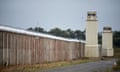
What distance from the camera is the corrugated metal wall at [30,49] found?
87.5ft

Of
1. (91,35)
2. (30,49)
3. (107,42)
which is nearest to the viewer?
(30,49)

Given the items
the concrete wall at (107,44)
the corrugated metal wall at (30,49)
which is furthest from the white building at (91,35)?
the concrete wall at (107,44)

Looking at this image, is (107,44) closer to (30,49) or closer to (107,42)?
(107,42)

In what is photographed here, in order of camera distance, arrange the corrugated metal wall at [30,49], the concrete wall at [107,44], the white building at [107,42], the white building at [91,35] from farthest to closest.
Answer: the white building at [107,42], the concrete wall at [107,44], the white building at [91,35], the corrugated metal wall at [30,49]

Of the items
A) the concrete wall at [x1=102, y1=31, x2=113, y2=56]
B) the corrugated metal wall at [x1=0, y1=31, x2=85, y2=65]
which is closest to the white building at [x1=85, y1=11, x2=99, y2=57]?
the corrugated metal wall at [x1=0, y1=31, x2=85, y2=65]

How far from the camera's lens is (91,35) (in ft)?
179

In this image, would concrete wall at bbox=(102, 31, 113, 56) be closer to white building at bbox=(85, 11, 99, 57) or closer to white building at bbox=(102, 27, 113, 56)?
white building at bbox=(102, 27, 113, 56)

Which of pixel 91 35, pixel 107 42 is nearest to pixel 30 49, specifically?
pixel 91 35

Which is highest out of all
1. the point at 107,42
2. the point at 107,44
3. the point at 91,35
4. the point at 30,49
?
the point at 91,35

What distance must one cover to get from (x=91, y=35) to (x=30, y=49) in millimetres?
23534

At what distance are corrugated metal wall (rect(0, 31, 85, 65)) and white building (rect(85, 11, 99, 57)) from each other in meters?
5.96

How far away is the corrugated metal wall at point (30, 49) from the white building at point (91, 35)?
5963 millimetres

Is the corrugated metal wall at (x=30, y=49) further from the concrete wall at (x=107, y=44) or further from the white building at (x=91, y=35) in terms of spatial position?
the concrete wall at (x=107, y=44)

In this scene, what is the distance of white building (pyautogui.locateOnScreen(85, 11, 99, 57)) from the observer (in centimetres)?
5338
